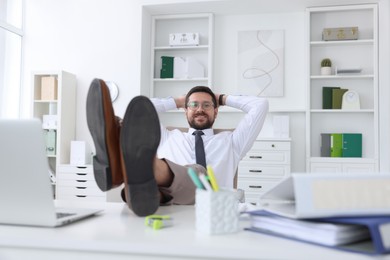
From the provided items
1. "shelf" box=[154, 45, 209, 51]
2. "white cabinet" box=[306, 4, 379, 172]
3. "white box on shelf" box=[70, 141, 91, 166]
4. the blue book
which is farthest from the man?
"shelf" box=[154, 45, 209, 51]

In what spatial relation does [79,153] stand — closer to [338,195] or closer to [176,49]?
[176,49]

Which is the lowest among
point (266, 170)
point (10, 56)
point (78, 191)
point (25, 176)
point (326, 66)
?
point (78, 191)

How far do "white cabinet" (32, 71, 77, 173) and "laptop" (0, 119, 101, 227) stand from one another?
367 centimetres

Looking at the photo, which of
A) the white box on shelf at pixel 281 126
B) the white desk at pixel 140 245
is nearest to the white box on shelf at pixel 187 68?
the white box on shelf at pixel 281 126

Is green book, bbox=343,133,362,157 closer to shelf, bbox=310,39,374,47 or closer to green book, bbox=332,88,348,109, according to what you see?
green book, bbox=332,88,348,109

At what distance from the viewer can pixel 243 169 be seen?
4.20m

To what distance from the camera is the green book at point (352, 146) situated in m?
4.20

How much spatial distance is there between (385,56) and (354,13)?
631mm

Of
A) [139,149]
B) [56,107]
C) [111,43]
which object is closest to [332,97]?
[111,43]

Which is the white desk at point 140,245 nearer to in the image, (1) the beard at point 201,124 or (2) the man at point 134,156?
(2) the man at point 134,156

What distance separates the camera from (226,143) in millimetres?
2430

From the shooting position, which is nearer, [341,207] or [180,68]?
[341,207]

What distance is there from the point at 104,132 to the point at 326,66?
389 cm

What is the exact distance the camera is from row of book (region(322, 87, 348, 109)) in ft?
14.1
